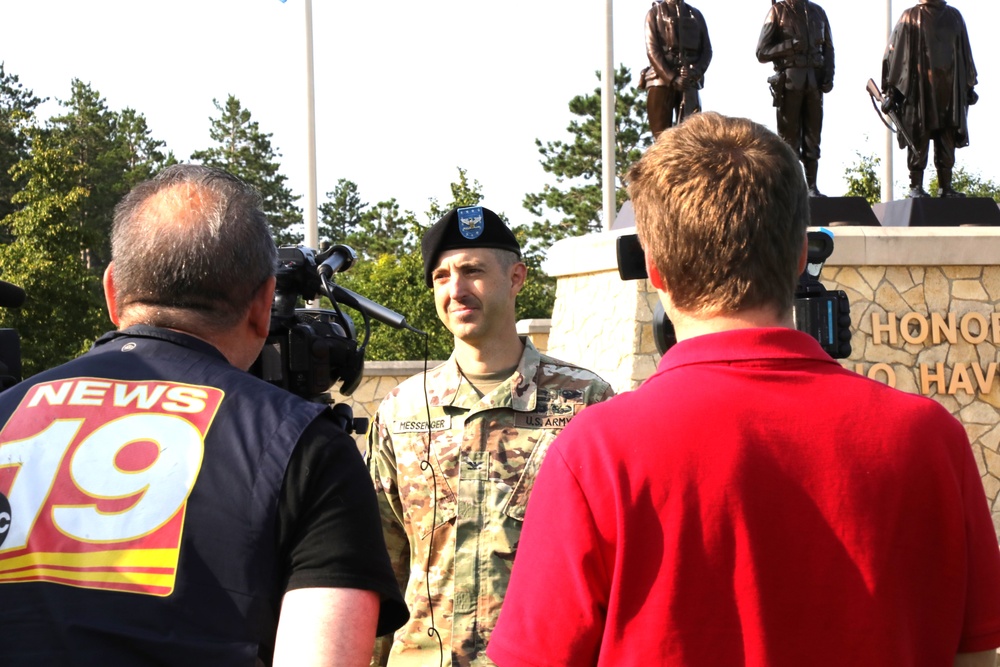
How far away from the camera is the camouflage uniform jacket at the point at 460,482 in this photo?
3049mm

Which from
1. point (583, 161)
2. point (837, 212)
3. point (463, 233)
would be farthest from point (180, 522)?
point (583, 161)

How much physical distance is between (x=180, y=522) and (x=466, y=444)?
1728mm

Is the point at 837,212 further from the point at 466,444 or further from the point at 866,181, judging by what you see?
the point at 866,181

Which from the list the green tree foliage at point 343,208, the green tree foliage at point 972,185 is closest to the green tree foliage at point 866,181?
the green tree foliage at point 972,185

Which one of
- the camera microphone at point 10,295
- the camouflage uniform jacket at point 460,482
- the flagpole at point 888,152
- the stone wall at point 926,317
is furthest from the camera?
the flagpole at point 888,152

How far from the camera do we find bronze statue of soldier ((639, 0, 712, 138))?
10.7m

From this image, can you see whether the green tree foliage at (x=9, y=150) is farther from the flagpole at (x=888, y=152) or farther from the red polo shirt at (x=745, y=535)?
the red polo shirt at (x=745, y=535)

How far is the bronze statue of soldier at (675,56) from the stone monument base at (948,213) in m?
2.10

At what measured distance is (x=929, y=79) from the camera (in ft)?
35.1

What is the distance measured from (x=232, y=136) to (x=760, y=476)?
53675mm

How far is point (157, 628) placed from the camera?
1.51 meters

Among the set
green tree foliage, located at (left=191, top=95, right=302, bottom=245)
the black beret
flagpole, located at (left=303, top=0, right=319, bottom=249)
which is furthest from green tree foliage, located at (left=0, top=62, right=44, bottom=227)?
the black beret

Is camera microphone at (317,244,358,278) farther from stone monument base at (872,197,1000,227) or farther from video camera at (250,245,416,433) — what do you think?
stone monument base at (872,197,1000,227)

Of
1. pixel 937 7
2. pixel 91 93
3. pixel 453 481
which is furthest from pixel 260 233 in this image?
pixel 91 93
